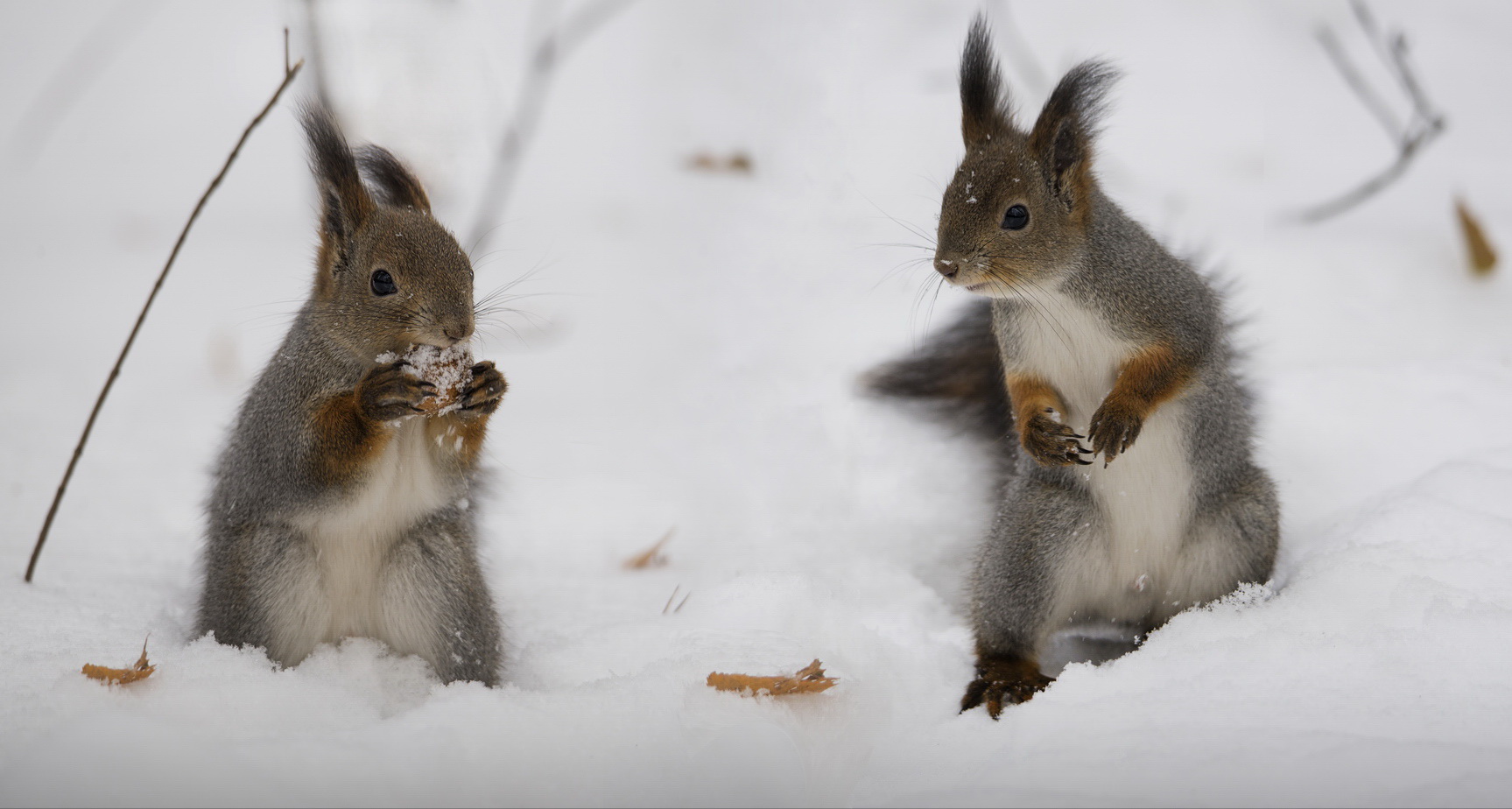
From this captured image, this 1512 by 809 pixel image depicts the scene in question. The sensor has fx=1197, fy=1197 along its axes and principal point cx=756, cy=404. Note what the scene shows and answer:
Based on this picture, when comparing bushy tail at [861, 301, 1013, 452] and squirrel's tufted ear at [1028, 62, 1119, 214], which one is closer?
squirrel's tufted ear at [1028, 62, 1119, 214]

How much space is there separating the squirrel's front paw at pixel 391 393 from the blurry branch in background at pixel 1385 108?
2.66 metres

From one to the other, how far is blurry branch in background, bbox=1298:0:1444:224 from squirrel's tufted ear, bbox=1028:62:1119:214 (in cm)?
182

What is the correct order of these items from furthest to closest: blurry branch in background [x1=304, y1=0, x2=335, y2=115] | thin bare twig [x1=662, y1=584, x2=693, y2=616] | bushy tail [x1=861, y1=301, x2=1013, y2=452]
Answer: blurry branch in background [x1=304, y1=0, x2=335, y2=115] < bushy tail [x1=861, y1=301, x2=1013, y2=452] < thin bare twig [x1=662, y1=584, x2=693, y2=616]

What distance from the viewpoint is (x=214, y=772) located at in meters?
1.18

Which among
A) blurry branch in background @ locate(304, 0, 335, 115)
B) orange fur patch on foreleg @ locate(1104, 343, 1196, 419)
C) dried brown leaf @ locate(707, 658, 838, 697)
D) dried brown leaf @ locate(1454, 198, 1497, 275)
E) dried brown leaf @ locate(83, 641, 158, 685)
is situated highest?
blurry branch in background @ locate(304, 0, 335, 115)

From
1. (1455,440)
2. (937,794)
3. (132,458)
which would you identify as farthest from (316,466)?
(1455,440)

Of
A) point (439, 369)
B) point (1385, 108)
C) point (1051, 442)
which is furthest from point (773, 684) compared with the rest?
point (1385, 108)

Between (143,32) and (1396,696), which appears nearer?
(1396,696)

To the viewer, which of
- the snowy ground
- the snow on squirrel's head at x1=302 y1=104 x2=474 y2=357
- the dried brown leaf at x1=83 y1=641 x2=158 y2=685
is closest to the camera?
the snowy ground

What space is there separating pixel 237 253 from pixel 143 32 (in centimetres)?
90

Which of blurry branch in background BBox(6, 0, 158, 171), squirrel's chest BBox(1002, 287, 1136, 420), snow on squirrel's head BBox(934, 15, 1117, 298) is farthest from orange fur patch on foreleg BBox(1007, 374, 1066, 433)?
blurry branch in background BBox(6, 0, 158, 171)

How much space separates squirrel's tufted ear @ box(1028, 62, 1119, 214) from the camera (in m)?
1.61

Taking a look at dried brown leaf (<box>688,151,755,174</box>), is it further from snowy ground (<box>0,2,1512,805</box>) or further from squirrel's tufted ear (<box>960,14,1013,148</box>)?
squirrel's tufted ear (<box>960,14,1013,148</box>)

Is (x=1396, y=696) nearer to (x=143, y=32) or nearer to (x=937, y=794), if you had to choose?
(x=937, y=794)
